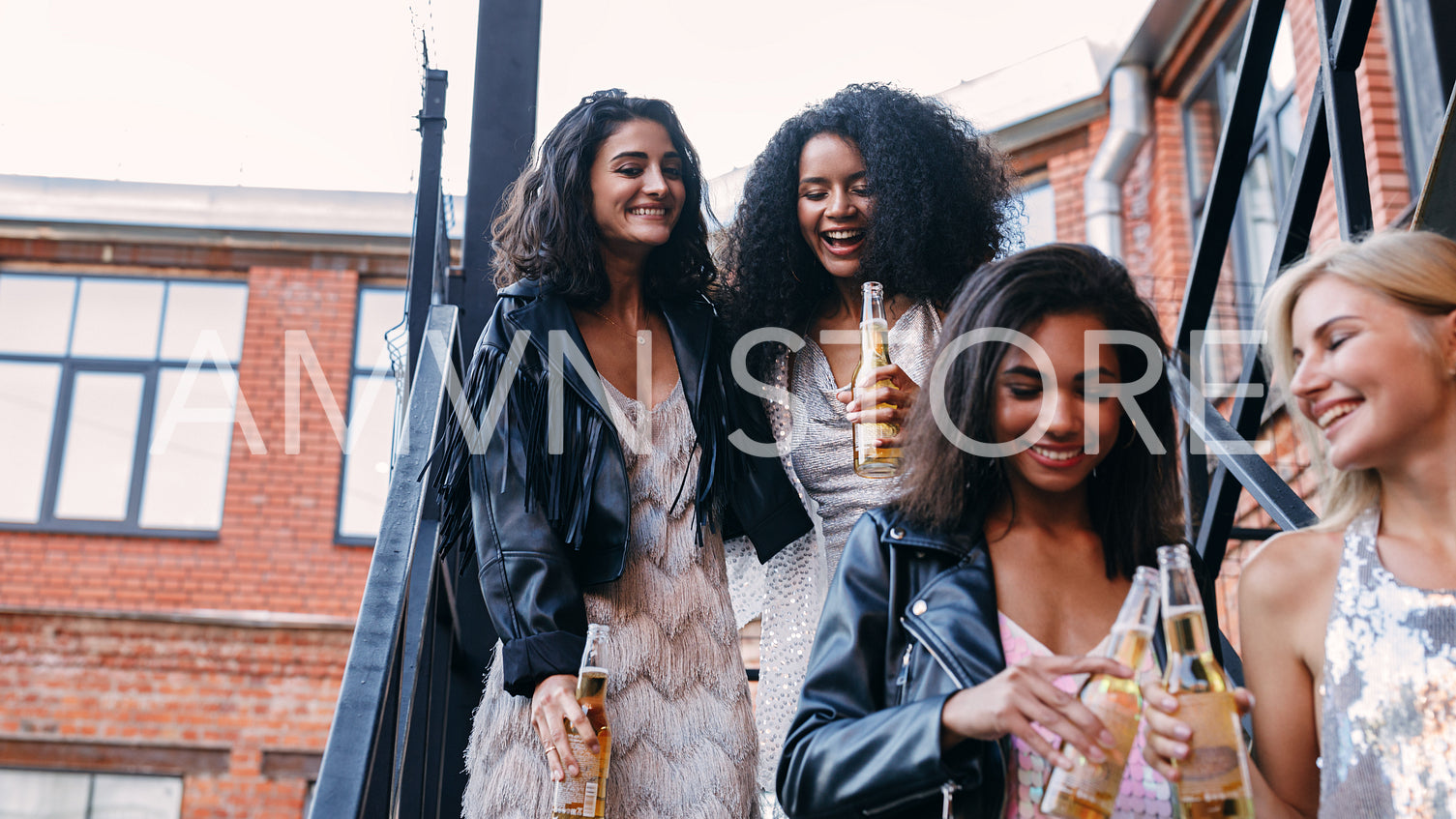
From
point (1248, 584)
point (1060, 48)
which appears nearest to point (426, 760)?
point (1248, 584)

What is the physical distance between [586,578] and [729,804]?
0.43 m

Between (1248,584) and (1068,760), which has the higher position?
(1248,584)

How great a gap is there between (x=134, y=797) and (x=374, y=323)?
4200 mm

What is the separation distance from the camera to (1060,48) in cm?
862

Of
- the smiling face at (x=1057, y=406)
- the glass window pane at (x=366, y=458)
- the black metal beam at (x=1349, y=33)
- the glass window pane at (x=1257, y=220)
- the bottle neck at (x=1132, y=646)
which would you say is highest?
the glass window pane at (x=1257, y=220)

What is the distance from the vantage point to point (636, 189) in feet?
7.61

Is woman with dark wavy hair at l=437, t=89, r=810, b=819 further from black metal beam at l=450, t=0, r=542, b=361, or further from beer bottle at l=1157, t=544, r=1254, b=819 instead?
beer bottle at l=1157, t=544, r=1254, b=819

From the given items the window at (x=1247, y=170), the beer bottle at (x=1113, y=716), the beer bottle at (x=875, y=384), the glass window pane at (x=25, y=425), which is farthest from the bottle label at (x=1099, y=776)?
the glass window pane at (x=25, y=425)

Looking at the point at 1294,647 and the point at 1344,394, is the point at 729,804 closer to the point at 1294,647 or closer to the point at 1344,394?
the point at 1294,647

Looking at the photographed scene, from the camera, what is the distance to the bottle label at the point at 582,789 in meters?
1.72

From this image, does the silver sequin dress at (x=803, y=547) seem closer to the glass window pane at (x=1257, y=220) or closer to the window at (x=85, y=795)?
the glass window pane at (x=1257, y=220)

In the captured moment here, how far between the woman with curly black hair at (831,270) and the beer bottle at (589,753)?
0.51 m

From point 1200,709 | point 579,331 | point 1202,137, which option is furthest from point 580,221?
point 1202,137

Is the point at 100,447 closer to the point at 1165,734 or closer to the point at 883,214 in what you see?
the point at 883,214
